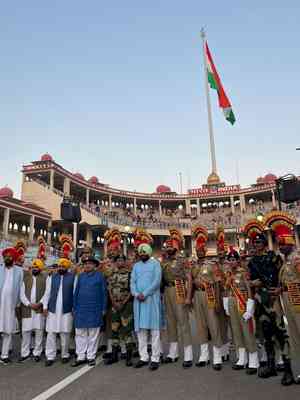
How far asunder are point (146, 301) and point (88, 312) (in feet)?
3.22

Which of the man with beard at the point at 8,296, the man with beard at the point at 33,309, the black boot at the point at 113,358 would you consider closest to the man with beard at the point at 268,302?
the black boot at the point at 113,358

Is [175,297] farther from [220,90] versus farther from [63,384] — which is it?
[220,90]

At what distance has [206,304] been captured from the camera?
543 centimetres

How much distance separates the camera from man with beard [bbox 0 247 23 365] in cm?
583

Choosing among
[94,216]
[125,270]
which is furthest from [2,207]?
[125,270]

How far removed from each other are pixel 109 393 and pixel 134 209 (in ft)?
138

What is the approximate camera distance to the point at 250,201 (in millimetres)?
45031

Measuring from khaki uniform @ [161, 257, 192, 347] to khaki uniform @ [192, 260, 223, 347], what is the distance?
0.64 ft

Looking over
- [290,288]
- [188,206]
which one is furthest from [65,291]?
[188,206]

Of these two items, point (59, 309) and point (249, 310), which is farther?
point (59, 309)

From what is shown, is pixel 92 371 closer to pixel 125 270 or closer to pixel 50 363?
pixel 50 363

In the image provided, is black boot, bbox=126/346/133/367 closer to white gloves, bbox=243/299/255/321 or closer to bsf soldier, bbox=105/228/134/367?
bsf soldier, bbox=105/228/134/367

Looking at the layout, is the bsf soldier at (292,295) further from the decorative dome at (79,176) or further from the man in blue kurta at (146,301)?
the decorative dome at (79,176)

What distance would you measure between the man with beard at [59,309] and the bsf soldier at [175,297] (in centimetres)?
167
